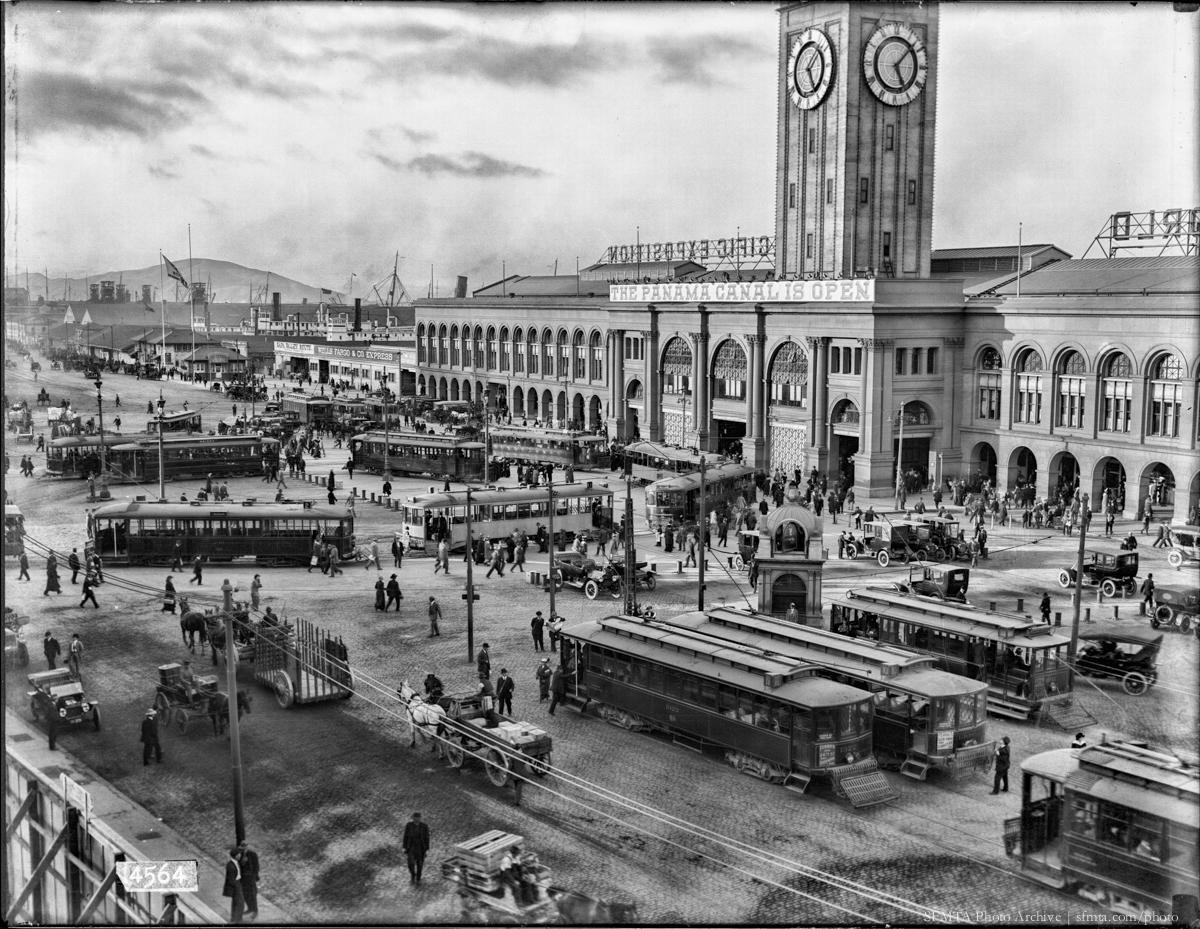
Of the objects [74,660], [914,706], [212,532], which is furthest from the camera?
[212,532]

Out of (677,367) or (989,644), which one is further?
(677,367)

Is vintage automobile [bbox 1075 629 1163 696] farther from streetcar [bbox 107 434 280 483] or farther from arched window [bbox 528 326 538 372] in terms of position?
arched window [bbox 528 326 538 372]

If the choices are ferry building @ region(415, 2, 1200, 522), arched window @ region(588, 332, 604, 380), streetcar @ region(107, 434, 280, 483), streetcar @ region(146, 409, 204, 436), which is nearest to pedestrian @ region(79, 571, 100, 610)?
streetcar @ region(107, 434, 280, 483)

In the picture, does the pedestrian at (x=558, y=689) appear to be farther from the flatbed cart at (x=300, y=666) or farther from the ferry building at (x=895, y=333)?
the ferry building at (x=895, y=333)

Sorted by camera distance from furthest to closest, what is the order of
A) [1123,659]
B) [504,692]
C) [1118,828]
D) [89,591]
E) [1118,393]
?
1. [1118,393]
2. [89,591]
3. [1123,659]
4. [504,692]
5. [1118,828]

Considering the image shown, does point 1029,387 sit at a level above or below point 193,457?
above

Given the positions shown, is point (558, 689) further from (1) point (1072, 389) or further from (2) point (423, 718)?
(1) point (1072, 389)

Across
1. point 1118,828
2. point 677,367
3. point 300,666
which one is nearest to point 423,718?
point 300,666
